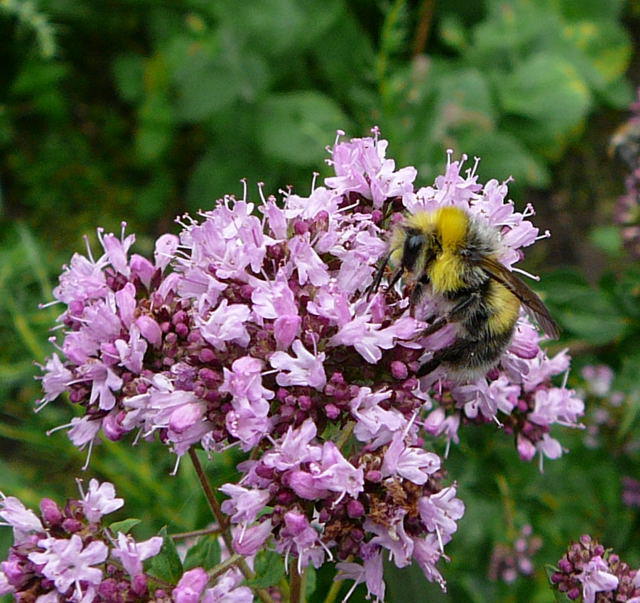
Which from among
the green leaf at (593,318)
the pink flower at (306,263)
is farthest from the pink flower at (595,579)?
the green leaf at (593,318)

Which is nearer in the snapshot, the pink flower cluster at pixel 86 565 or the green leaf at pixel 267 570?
the pink flower cluster at pixel 86 565

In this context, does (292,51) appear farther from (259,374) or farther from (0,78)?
(259,374)

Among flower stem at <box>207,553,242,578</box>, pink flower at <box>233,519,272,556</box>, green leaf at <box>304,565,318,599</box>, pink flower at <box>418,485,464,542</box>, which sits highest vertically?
pink flower at <box>418,485,464,542</box>

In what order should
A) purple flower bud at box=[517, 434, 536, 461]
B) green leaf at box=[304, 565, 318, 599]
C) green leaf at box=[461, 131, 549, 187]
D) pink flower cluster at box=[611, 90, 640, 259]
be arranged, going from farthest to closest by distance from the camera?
green leaf at box=[461, 131, 549, 187], pink flower cluster at box=[611, 90, 640, 259], purple flower bud at box=[517, 434, 536, 461], green leaf at box=[304, 565, 318, 599]

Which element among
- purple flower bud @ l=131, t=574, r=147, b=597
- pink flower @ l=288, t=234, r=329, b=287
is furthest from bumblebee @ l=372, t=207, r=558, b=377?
purple flower bud @ l=131, t=574, r=147, b=597

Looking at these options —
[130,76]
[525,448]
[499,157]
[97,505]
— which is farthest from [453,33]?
[97,505]

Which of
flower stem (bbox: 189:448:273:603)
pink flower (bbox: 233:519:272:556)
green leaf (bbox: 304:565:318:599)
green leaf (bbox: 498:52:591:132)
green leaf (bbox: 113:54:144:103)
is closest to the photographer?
pink flower (bbox: 233:519:272:556)

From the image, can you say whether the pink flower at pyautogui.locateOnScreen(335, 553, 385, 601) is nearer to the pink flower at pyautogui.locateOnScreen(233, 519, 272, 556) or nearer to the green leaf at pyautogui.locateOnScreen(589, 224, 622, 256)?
the pink flower at pyautogui.locateOnScreen(233, 519, 272, 556)

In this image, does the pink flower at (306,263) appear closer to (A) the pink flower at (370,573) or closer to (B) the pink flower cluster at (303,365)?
(B) the pink flower cluster at (303,365)
